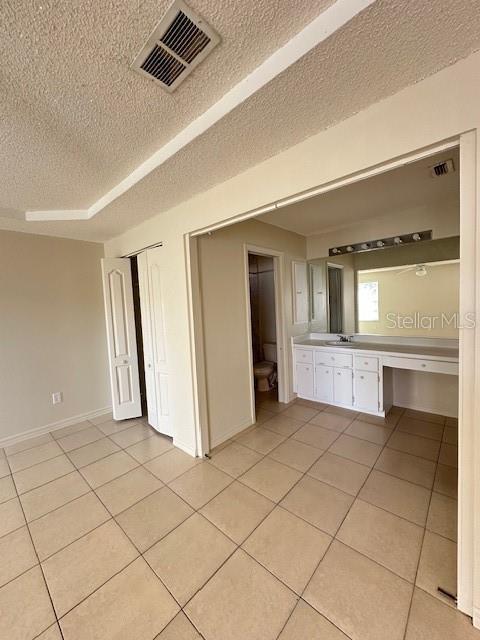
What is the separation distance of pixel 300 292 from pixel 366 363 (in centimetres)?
137

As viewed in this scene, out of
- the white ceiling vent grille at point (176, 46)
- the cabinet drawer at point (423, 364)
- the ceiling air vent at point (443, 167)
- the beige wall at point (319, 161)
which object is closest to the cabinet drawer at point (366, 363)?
the cabinet drawer at point (423, 364)

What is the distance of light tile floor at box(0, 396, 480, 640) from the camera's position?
117 centimetres

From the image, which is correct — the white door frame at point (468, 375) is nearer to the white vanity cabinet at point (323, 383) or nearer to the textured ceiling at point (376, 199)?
the textured ceiling at point (376, 199)

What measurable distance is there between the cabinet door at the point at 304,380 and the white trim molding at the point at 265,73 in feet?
9.74

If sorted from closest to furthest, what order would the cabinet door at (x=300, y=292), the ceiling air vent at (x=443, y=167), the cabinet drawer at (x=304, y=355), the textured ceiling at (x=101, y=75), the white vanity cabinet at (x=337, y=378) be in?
the textured ceiling at (x=101, y=75), the ceiling air vent at (x=443, y=167), the white vanity cabinet at (x=337, y=378), the cabinet drawer at (x=304, y=355), the cabinet door at (x=300, y=292)

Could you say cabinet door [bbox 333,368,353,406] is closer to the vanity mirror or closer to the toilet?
the vanity mirror

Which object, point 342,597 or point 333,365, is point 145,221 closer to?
point 333,365

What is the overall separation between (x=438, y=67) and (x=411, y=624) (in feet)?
7.73

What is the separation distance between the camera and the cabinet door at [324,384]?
340 centimetres

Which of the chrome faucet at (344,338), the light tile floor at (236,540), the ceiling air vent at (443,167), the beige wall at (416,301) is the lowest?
the light tile floor at (236,540)

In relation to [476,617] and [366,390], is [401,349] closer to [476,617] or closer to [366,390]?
[366,390]

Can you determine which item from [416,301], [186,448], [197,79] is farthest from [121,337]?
[416,301]

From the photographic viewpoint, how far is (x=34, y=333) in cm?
295

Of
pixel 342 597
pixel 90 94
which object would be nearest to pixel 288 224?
pixel 90 94
